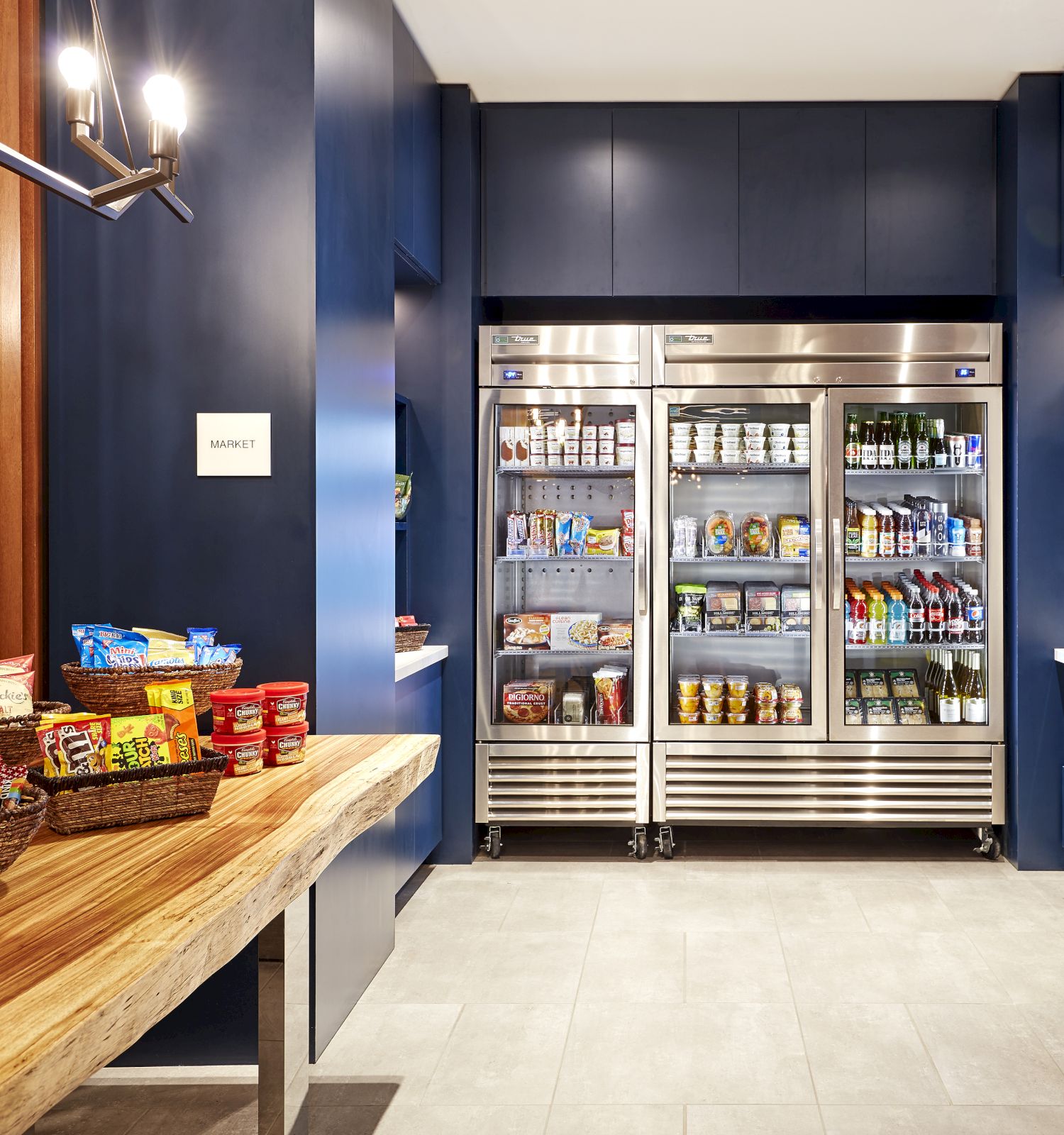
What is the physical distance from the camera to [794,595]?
14.2ft

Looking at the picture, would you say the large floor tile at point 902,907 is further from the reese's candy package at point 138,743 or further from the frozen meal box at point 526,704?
the reese's candy package at point 138,743

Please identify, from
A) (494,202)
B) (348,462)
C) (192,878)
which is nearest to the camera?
(192,878)

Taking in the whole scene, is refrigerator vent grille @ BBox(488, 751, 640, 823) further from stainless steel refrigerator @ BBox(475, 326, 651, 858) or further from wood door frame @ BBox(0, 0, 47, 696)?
wood door frame @ BBox(0, 0, 47, 696)

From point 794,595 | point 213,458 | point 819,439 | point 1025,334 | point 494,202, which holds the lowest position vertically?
point 794,595

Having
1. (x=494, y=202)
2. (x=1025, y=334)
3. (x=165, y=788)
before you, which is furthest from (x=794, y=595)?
(x=165, y=788)

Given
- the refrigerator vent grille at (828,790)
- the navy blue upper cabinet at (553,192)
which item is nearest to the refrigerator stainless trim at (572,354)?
the navy blue upper cabinet at (553,192)

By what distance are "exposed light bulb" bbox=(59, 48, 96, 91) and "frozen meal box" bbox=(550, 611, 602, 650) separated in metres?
3.05

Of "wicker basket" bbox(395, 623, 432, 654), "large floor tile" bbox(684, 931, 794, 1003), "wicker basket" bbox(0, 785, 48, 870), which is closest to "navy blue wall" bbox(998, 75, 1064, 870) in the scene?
"large floor tile" bbox(684, 931, 794, 1003)

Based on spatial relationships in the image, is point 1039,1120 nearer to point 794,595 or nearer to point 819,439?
point 794,595

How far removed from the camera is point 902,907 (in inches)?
143

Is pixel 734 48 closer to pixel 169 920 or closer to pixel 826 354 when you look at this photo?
pixel 826 354

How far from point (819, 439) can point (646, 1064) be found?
266 cm

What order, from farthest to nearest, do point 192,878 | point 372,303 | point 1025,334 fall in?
point 1025,334 < point 372,303 < point 192,878

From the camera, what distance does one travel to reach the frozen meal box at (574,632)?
4.34 meters
